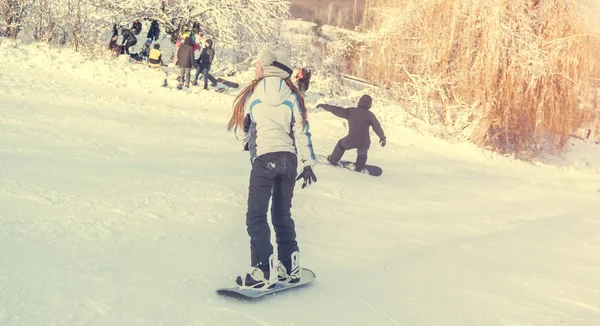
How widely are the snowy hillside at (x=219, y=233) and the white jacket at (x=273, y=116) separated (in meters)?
1.06

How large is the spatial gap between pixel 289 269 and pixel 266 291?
0.91 feet

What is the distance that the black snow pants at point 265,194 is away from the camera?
12.9ft

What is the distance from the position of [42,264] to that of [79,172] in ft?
9.67

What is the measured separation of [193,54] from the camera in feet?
50.4

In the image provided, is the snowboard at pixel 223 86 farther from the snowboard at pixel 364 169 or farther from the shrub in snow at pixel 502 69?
the snowboard at pixel 364 169

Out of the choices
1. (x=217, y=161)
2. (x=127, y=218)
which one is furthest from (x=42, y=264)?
(x=217, y=161)

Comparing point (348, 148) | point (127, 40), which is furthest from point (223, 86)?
point (348, 148)

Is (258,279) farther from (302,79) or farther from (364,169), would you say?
(302,79)

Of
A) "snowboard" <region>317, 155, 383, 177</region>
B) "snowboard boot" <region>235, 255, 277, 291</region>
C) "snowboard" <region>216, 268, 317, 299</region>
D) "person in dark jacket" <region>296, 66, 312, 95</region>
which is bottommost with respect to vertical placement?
"snowboard" <region>317, 155, 383, 177</region>

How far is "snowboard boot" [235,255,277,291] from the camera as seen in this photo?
3912 mm

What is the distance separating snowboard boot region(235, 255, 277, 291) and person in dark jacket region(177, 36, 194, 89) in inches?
470

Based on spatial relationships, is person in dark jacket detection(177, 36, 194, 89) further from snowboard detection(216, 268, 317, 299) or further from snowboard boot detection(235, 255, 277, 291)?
snowboard boot detection(235, 255, 277, 291)

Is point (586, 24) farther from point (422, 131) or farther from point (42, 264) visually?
point (42, 264)

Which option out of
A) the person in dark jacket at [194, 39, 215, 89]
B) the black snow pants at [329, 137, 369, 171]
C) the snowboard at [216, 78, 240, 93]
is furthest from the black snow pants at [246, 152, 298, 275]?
the snowboard at [216, 78, 240, 93]
